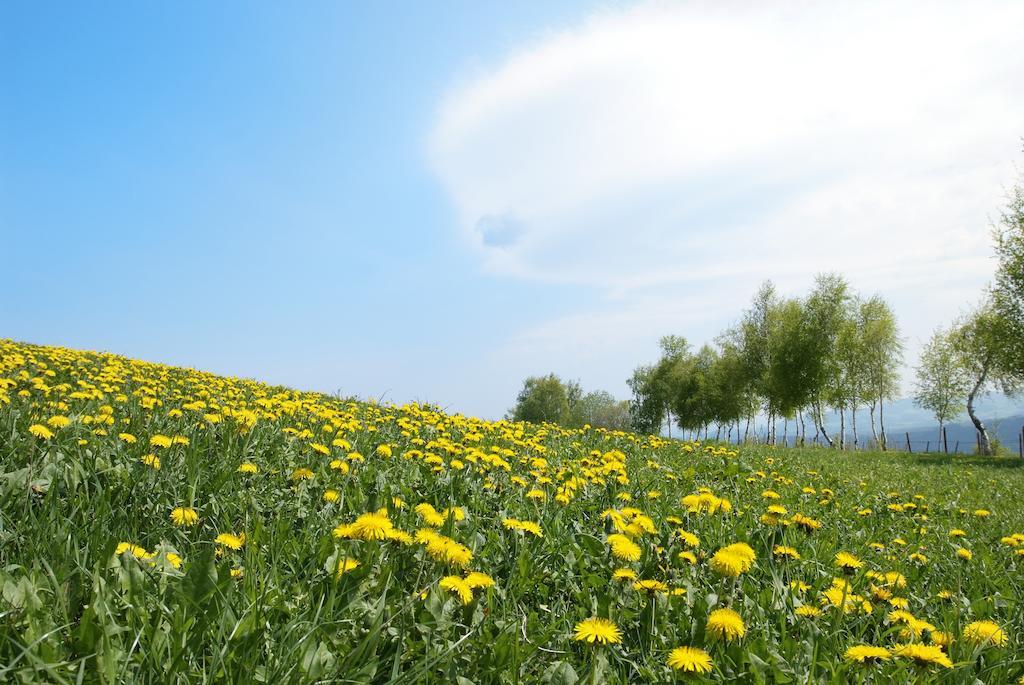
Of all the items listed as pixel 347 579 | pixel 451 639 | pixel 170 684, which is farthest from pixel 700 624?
pixel 170 684

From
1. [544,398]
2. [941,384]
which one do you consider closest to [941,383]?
[941,384]

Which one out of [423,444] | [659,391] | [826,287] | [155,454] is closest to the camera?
[155,454]

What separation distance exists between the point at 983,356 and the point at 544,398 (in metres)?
56.0

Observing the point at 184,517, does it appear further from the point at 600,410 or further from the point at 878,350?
the point at 600,410

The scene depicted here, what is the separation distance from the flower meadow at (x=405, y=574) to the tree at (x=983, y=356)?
113ft

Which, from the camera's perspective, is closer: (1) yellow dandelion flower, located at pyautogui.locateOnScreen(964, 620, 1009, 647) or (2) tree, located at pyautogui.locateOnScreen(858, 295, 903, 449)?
(1) yellow dandelion flower, located at pyautogui.locateOnScreen(964, 620, 1009, 647)

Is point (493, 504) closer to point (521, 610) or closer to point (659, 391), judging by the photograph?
point (521, 610)

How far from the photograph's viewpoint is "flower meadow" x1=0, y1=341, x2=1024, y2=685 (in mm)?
1991

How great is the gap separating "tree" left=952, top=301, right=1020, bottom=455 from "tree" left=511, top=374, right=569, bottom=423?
163 ft

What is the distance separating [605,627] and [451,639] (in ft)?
2.18

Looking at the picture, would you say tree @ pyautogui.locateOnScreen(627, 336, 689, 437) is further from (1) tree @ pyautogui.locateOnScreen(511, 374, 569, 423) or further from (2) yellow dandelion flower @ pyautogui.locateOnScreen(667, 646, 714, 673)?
(2) yellow dandelion flower @ pyautogui.locateOnScreen(667, 646, 714, 673)

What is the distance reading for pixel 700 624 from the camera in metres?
2.62

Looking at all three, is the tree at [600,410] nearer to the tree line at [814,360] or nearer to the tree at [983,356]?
the tree line at [814,360]

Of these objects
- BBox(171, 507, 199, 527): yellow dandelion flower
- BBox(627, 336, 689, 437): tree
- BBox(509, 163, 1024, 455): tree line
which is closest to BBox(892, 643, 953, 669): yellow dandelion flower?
BBox(171, 507, 199, 527): yellow dandelion flower
